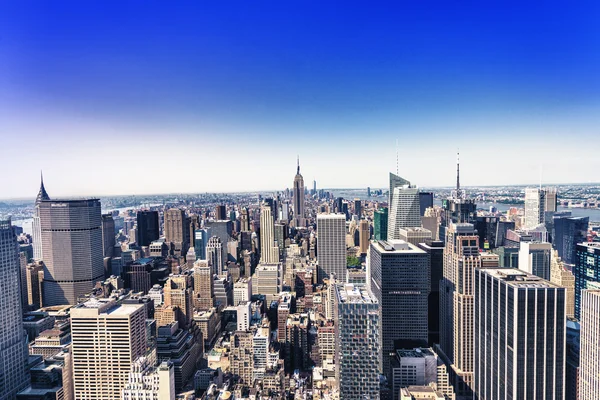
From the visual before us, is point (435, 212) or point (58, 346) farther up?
point (435, 212)

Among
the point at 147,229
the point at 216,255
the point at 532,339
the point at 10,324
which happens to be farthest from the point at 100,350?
the point at 147,229

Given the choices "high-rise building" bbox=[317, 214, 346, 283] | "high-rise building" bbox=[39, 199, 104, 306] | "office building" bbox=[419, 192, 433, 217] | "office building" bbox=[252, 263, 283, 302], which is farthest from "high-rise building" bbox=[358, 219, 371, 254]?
"high-rise building" bbox=[39, 199, 104, 306]

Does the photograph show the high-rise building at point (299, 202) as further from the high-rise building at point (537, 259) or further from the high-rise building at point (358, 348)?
the high-rise building at point (358, 348)

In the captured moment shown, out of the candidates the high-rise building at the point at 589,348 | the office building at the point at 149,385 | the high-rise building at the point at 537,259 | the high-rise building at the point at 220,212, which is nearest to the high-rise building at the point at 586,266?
the high-rise building at the point at 537,259

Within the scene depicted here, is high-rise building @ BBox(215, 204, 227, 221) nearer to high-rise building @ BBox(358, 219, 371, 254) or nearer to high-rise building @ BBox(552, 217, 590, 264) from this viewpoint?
high-rise building @ BBox(358, 219, 371, 254)

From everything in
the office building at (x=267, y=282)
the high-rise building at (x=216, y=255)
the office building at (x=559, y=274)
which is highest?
the office building at (x=559, y=274)

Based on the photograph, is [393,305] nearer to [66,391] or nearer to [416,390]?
[416,390]

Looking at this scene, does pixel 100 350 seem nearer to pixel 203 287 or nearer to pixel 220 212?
pixel 203 287

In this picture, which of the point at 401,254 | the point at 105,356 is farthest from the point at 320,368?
the point at 105,356
